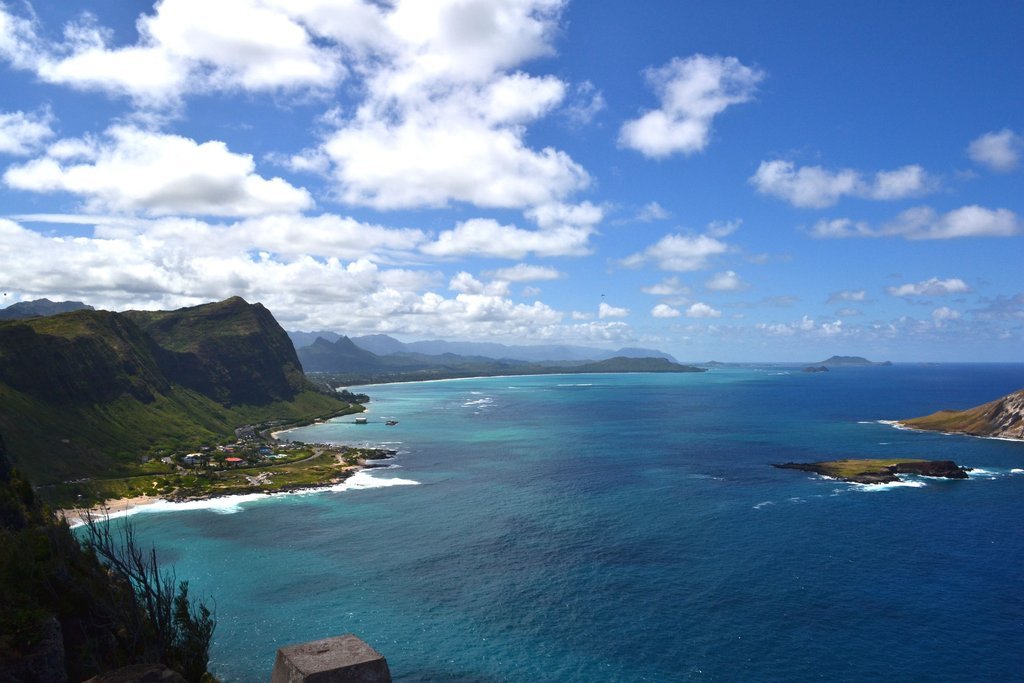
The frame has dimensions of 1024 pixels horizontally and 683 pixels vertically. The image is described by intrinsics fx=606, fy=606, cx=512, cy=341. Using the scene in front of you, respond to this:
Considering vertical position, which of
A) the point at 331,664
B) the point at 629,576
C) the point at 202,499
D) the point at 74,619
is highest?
the point at 331,664

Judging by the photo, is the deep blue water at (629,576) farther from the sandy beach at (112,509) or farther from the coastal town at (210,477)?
the coastal town at (210,477)

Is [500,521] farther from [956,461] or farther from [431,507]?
[956,461]

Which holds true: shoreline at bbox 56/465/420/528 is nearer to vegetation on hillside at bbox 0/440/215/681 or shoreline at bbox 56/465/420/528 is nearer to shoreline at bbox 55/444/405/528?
shoreline at bbox 55/444/405/528

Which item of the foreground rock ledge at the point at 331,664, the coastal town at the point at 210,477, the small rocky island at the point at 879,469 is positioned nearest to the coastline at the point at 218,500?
the coastal town at the point at 210,477

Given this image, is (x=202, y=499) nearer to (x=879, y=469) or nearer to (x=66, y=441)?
(x=66, y=441)

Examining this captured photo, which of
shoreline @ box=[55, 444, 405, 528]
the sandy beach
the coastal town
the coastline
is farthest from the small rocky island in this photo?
the sandy beach

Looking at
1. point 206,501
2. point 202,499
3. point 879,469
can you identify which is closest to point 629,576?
point 206,501
